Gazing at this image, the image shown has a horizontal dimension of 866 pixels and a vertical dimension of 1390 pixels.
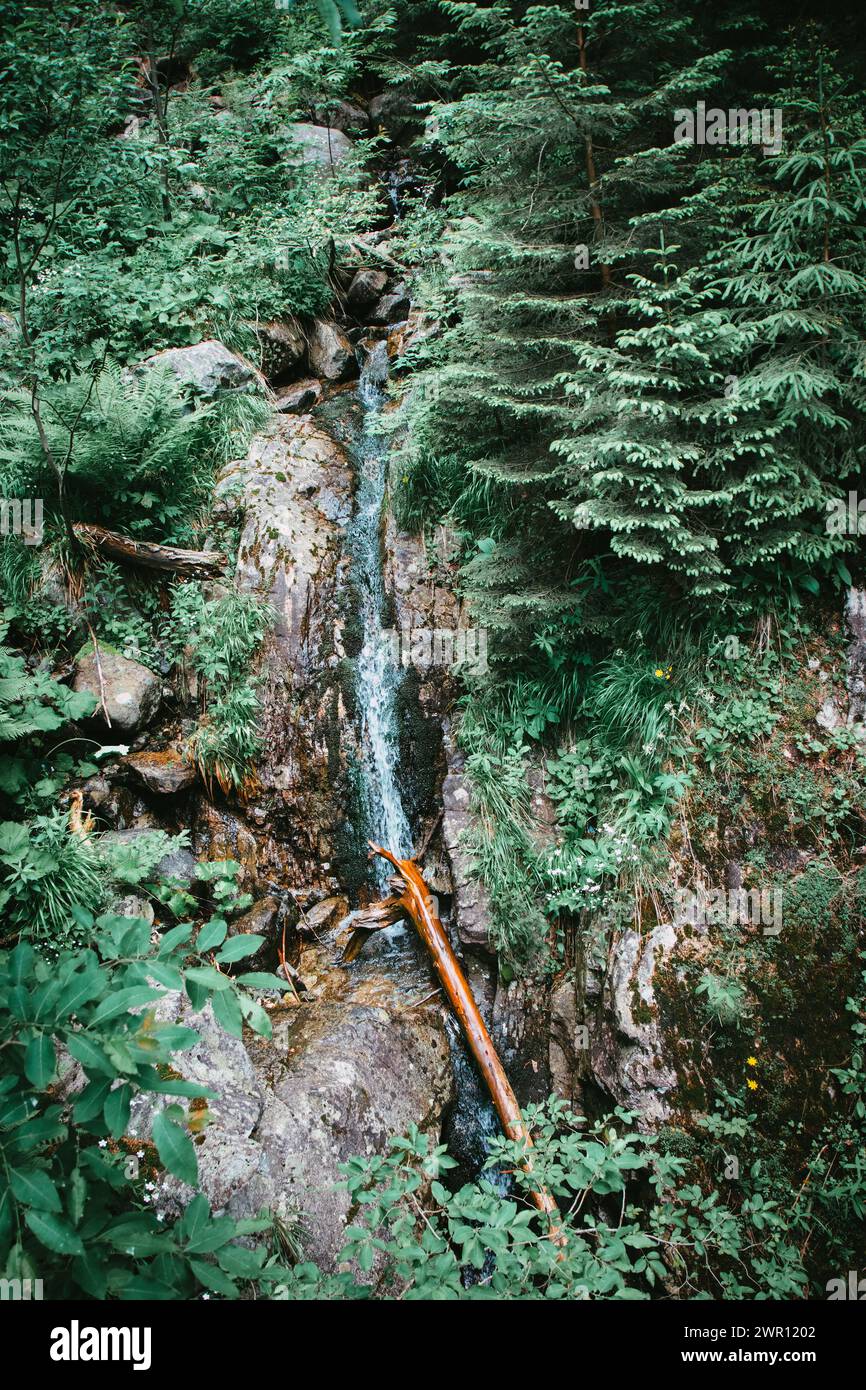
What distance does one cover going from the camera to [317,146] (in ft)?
31.6

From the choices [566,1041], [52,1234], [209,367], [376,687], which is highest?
[209,367]

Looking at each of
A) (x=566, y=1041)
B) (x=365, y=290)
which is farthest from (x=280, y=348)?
(x=566, y=1041)

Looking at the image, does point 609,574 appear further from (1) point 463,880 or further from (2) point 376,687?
(1) point 463,880

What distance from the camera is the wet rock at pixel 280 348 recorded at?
773 centimetres

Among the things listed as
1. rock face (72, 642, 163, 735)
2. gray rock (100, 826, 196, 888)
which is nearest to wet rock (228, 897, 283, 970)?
gray rock (100, 826, 196, 888)

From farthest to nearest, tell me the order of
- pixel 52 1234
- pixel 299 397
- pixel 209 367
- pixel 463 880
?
pixel 299 397
pixel 209 367
pixel 463 880
pixel 52 1234

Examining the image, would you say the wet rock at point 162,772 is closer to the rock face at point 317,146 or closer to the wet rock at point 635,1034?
the wet rock at point 635,1034

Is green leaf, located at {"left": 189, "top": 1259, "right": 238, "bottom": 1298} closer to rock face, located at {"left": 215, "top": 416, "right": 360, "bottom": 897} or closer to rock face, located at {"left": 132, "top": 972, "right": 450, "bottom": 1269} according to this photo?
rock face, located at {"left": 132, "top": 972, "right": 450, "bottom": 1269}

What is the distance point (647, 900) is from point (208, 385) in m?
6.54

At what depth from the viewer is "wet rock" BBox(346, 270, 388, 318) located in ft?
28.2

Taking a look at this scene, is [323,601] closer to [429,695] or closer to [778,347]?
[429,695]

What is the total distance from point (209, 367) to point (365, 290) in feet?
10.0

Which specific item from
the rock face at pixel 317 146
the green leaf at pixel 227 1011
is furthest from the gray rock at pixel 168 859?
the rock face at pixel 317 146
